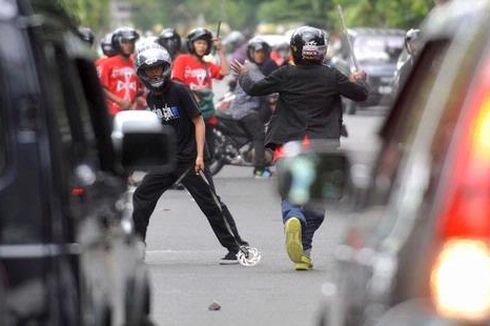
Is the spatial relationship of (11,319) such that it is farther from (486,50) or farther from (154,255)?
(154,255)

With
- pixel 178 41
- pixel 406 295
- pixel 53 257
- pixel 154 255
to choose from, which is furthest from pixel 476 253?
pixel 178 41

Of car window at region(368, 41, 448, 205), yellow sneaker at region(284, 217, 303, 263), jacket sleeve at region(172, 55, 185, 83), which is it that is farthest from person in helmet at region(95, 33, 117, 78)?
car window at region(368, 41, 448, 205)

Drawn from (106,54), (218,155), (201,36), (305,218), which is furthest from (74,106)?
(106,54)

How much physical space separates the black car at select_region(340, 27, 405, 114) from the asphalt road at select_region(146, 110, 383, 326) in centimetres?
2034

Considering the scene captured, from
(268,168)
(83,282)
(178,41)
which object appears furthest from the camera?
(178,41)

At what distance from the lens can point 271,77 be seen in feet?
44.4

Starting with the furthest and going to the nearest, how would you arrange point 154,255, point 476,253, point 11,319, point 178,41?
point 178,41 < point 154,255 < point 11,319 < point 476,253

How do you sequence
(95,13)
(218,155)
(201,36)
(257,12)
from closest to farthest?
1. (201,36)
2. (218,155)
3. (95,13)
4. (257,12)

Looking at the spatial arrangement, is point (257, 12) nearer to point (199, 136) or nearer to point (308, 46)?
point (308, 46)

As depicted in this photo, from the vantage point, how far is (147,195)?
44.3ft

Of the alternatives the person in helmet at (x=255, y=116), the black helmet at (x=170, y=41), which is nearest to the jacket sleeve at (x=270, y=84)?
the person in helmet at (x=255, y=116)

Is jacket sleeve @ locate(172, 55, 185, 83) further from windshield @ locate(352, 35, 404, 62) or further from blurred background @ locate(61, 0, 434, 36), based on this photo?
windshield @ locate(352, 35, 404, 62)

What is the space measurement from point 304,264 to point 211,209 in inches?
36.9

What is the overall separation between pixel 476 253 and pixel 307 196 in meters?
1.51
